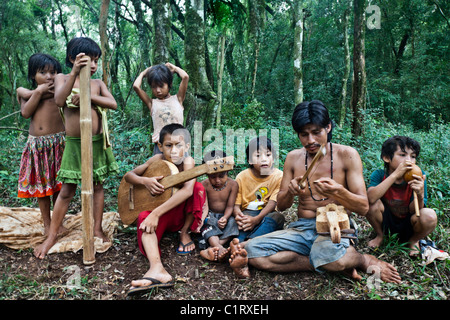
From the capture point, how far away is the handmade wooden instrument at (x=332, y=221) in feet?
7.37

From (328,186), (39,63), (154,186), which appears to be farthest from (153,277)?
(39,63)

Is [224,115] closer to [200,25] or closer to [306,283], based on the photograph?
[200,25]

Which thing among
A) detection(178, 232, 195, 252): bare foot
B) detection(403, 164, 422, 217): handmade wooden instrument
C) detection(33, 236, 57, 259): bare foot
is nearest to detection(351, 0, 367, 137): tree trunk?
detection(403, 164, 422, 217): handmade wooden instrument

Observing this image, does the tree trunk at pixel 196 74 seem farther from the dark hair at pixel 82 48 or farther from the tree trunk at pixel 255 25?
the tree trunk at pixel 255 25

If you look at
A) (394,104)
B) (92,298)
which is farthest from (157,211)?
(394,104)

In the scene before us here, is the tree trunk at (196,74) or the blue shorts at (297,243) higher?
the tree trunk at (196,74)

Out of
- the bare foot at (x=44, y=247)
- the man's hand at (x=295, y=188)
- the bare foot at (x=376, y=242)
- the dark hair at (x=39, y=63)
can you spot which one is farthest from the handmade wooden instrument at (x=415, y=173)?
the dark hair at (x=39, y=63)

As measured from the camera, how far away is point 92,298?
92.9 inches

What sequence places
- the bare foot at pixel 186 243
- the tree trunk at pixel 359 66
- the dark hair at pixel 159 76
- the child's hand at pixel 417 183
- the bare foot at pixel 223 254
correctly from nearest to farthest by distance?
1. the child's hand at pixel 417 183
2. the bare foot at pixel 223 254
3. the bare foot at pixel 186 243
4. the dark hair at pixel 159 76
5. the tree trunk at pixel 359 66

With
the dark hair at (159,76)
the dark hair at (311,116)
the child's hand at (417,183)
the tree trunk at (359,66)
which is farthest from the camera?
the tree trunk at (359,66)

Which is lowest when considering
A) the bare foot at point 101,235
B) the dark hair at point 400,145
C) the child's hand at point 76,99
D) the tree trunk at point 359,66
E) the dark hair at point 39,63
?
the bare foot at point 101,235

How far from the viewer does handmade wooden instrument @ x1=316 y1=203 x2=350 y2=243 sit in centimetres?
225

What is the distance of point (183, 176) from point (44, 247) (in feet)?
4.88

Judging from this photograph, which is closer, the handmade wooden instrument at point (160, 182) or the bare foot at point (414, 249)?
the handmade wooden instrument at point (160, 182)
